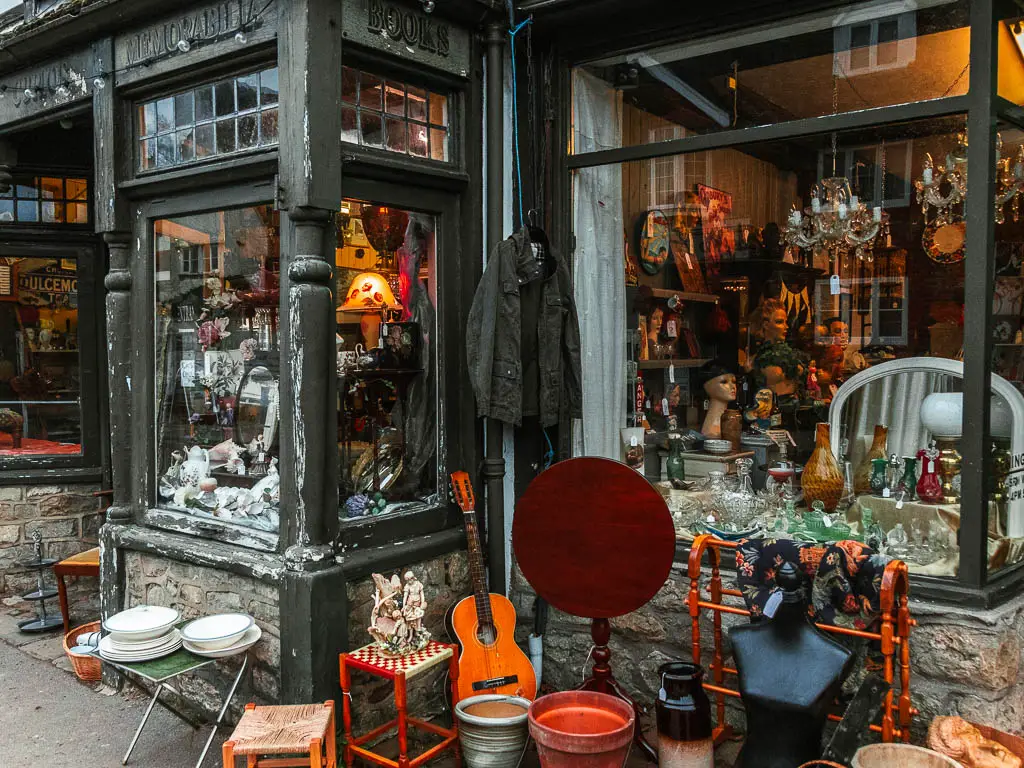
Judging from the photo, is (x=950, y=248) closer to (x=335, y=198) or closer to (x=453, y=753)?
(x=335, y=198)

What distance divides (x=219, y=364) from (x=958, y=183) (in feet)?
12.9

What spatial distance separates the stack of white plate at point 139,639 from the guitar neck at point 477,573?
1.38m

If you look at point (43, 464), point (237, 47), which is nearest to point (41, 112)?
point (237, 47)

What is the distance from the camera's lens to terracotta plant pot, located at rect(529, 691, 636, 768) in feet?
10.6

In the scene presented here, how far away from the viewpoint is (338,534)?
4.11 metres

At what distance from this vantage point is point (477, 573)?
167 inches

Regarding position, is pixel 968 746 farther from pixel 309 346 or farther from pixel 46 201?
pixel 46 201

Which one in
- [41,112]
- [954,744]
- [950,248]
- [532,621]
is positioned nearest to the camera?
[954,744]

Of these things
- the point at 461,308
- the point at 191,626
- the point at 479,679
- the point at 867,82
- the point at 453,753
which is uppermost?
the point at 867,82

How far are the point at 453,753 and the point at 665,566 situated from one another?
1440 millimetres

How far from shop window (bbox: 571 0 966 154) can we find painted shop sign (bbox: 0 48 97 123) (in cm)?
281

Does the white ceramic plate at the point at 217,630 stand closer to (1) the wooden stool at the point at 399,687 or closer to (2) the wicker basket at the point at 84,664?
(1) the wooden stool at the point at 399,687

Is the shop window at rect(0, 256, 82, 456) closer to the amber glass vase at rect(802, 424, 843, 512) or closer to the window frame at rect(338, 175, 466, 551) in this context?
the window frame at rect(338, 175, 466, 551)

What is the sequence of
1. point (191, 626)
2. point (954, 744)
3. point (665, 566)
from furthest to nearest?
point (191, 626) → point (665, 566) → point (954, 744)
